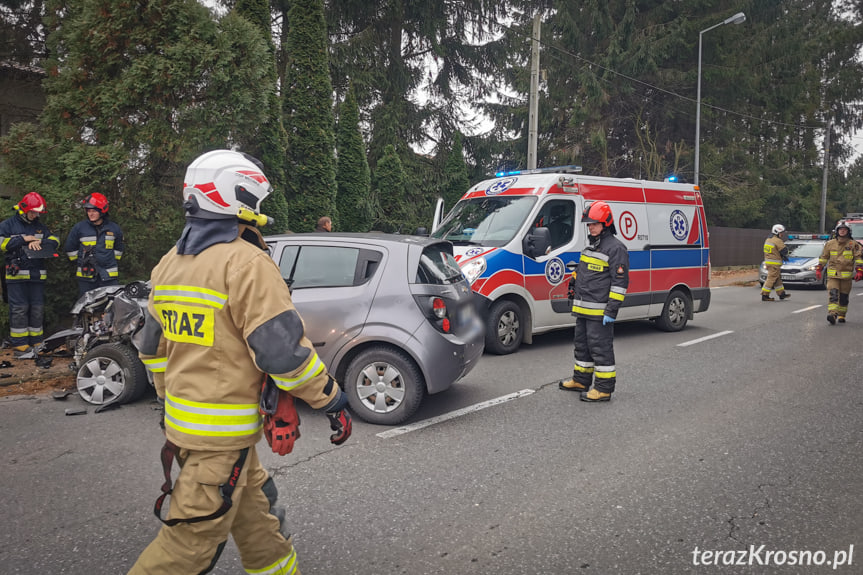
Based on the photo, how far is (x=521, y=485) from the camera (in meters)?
4.04

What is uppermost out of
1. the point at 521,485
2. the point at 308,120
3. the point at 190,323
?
the point at 308,120

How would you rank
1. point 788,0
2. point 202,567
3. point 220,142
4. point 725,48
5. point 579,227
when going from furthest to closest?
1. point 788,0
2. point 725,48
3. point 220,142
4. point 579,227
5. point 202,567

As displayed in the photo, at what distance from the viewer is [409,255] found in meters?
5.53

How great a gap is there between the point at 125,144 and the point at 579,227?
652 cm

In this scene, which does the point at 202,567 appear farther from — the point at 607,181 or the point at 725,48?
the point at 725,48

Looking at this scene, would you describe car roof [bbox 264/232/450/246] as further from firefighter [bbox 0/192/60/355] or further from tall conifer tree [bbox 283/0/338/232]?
tall conifer tree [bbox 283/0/338/232]

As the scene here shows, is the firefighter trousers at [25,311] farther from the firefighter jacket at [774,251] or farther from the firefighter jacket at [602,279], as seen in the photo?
the firefighter jacket at [774,251]

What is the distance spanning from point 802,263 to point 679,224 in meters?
11.8

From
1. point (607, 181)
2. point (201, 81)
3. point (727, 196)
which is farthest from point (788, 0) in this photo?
point (201, 81)

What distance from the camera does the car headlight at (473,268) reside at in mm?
7824

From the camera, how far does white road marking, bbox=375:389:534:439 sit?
5.07 meters

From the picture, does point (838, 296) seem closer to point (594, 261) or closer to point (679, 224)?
point (679, 224)

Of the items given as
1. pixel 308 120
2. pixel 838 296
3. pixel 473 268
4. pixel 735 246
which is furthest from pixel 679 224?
pixel 735 246

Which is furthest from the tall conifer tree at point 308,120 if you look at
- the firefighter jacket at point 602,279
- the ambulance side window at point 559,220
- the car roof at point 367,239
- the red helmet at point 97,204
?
the firefighter jacket at point 602,279
